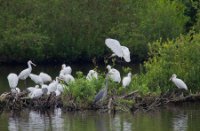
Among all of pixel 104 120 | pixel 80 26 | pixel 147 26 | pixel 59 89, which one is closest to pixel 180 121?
pixel 104 120

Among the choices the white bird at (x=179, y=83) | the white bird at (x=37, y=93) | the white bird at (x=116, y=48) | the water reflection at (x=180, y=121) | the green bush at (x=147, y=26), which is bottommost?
the water reflection at (x=180, y=121)

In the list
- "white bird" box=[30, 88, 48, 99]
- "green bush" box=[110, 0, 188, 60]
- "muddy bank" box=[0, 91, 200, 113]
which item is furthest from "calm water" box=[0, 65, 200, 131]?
"green bush" box=[110, 0, 188, 60]

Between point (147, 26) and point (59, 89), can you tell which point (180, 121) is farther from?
point (147, 26)

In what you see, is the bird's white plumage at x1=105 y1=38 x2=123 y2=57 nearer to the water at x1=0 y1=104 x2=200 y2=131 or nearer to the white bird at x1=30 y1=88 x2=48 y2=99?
the water at x1=0 y1=104 x2=200 y2=131

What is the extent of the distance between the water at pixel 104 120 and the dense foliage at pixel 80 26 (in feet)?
69.3

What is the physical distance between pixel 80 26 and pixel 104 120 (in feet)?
89.2

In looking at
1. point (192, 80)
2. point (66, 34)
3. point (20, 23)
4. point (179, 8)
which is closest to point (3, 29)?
point (20, 23)

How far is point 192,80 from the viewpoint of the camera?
34.4m

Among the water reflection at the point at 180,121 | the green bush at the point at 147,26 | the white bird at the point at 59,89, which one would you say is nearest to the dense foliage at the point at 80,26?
the green bush at the point at 147,26

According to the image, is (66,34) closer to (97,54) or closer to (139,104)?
(97,54)

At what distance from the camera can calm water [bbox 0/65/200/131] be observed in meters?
28.2

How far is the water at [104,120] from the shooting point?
28178 millimetres

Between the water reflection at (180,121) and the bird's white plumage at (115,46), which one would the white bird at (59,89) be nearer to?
the bird's white plumage at (115,46)

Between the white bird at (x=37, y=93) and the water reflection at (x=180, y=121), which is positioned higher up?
the white bird at (x=37, y=93)
